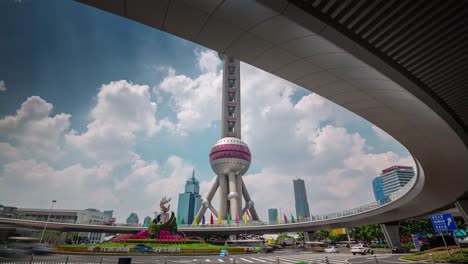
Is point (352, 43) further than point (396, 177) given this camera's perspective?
No

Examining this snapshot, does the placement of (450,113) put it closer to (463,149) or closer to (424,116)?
(424,116)

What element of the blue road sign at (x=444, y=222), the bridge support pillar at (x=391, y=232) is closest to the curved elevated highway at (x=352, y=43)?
the blue road sign at (x=444, y=222)

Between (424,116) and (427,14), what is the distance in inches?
231

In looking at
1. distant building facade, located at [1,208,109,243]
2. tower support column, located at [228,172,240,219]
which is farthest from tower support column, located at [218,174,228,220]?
distant building facade, located at [1,208,109,243]

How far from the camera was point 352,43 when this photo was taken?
23.9 feet

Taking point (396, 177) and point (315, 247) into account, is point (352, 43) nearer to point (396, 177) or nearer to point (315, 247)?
point (315, 247)

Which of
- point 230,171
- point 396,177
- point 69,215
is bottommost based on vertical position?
point 69,215

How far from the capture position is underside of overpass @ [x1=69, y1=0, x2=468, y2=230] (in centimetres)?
630

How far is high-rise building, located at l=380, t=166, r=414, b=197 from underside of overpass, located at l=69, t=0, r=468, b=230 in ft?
665

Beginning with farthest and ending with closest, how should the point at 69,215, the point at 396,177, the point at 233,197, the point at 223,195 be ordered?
the point at 396,177 < the point at 69,215 < the point at 223,195 < the point at 233,197

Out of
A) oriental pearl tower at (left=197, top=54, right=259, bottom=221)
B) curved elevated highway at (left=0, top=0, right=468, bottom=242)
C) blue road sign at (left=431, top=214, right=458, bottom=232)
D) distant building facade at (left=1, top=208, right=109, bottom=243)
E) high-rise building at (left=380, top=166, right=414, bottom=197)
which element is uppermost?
high-rise building at (left=380, top=166, right=414, bottom=197)

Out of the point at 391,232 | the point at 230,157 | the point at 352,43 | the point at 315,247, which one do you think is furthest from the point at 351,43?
the point at 230,157

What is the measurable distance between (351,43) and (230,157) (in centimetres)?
8199

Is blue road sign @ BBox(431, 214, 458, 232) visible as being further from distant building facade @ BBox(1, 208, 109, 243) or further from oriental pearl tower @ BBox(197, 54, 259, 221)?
distant building facade @ BBox(1, 208, 109, 243)
